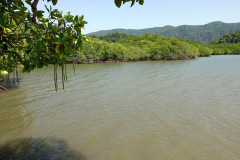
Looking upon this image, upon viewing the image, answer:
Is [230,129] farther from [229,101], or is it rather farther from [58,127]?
[58,127]

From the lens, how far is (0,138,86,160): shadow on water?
627 centimetres

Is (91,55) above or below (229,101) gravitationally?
above

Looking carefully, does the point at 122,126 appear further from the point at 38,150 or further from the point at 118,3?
the point at 118,3

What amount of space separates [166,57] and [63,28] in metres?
55.5

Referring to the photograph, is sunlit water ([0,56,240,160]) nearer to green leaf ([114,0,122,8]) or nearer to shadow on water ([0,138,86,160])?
shadow on water ([0,138,86,160])

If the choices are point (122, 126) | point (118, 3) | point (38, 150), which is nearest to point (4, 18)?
point (118, 3)

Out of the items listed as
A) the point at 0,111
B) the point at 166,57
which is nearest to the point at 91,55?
the point at 166,57

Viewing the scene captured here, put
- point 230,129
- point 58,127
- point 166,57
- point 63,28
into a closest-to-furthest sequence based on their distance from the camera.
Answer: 1. point 63,28
2. point 230,129
3. point 58,127
4. point 166,57

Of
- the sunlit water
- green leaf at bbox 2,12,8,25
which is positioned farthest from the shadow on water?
green leaf at bbox 2,12,8,25

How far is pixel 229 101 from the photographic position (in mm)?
12070

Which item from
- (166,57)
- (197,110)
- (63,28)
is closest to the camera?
(63,28)

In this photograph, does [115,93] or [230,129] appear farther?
[115,93]

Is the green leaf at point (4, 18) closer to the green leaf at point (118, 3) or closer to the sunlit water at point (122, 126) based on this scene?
the green leaf at point (118, 3)

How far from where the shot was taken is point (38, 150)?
6.70 meters
